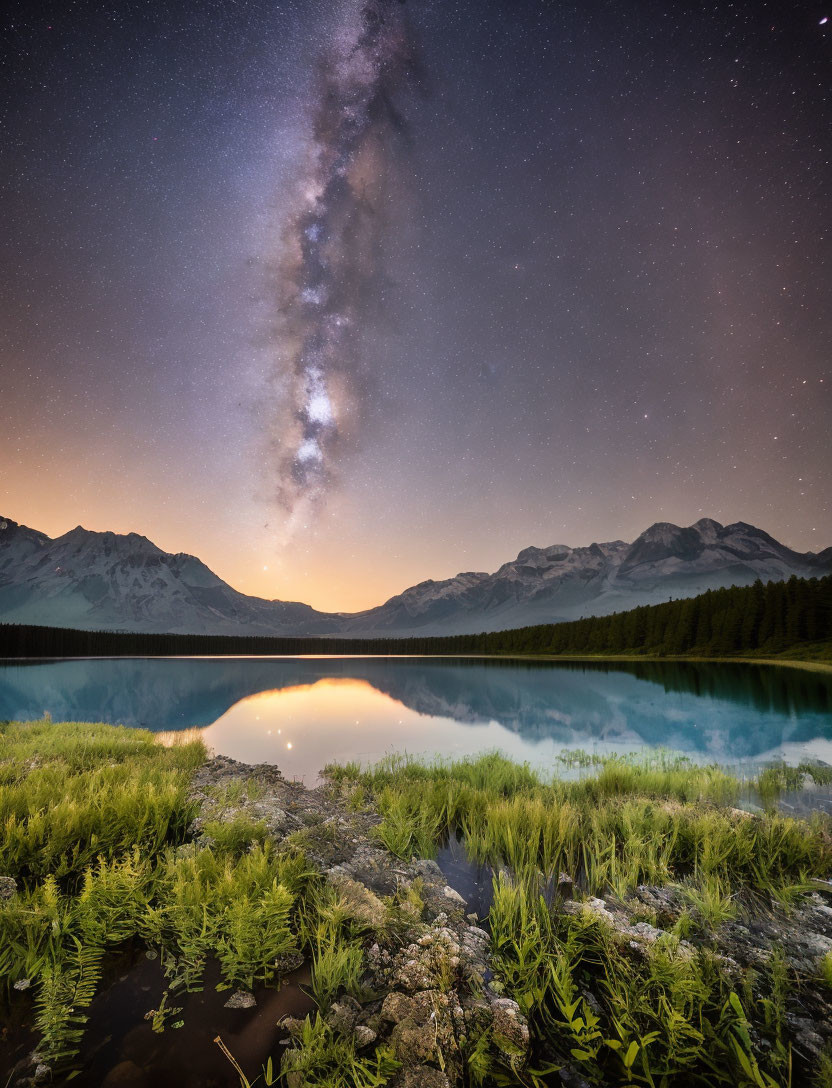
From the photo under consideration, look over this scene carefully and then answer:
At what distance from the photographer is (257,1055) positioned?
330 centimetres

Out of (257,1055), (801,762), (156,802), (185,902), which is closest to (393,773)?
(156,802)

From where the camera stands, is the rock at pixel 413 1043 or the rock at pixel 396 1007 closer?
the rock at pixel 413 1043

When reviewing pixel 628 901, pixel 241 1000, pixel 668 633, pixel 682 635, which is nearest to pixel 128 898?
pixel 241 1000

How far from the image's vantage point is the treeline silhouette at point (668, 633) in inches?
3059

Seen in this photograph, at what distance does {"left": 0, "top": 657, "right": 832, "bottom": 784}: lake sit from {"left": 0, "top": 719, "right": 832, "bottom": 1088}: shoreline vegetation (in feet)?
20.3

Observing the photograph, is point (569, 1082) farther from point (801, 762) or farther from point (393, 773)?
point (801, 762)

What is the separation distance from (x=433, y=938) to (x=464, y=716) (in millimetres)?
23929

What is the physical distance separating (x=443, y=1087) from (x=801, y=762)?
1661 centimetres

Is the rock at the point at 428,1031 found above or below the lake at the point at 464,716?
above

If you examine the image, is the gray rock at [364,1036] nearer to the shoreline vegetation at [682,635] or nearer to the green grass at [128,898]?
the green grass at [128,898]

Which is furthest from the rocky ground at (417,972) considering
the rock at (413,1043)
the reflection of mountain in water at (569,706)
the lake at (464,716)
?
the reflection of mountain in water at (569,706)

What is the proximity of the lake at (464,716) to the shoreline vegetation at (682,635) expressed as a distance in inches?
1604

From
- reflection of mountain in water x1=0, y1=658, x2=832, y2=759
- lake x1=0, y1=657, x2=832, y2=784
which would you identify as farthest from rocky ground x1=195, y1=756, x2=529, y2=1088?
reflection of mountain in water x1=0, y1=658, x2=832, y2=759

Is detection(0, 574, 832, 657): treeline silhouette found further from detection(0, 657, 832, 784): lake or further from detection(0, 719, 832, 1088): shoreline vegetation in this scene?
detection(0, 719, 832, 1088): shoreline vegetation
